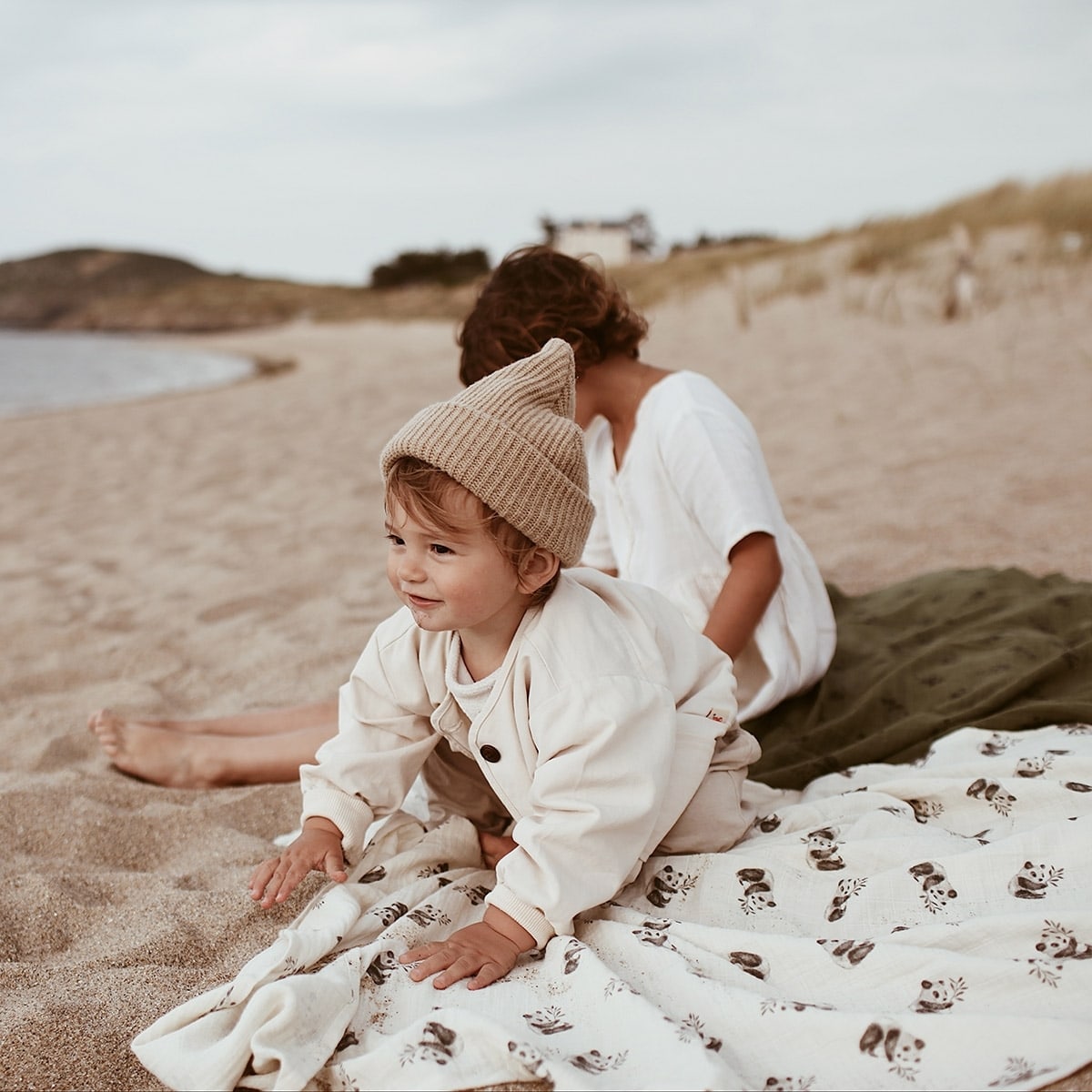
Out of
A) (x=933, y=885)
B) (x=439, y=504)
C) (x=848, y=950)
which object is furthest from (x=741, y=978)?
(x=439, y=504)

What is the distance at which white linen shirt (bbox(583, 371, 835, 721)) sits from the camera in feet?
8.36

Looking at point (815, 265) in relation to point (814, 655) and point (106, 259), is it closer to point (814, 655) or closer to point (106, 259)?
point (814, 655)

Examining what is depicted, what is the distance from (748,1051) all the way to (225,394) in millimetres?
12130

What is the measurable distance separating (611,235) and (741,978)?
3156 centimetres

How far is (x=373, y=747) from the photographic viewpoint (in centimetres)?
201

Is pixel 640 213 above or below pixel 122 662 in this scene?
above

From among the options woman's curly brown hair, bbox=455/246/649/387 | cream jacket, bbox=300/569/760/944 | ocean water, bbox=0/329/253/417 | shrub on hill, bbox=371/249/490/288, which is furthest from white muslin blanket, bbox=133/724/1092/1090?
shrub on hill, bbox=371/249/490/288

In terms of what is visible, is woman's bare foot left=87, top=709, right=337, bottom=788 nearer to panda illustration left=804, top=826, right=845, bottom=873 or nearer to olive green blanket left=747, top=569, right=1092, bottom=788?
olive green blanket left=747, top=569, right=1092, bottom=788

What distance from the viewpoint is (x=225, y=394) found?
1267 centimetres

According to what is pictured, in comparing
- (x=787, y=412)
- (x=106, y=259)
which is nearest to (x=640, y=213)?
(x=787, y=412)

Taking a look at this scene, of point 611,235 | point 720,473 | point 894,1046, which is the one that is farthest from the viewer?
point 611,235

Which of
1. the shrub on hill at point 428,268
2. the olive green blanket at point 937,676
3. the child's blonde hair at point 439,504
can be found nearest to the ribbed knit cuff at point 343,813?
the child's blonde hair at point 439,504

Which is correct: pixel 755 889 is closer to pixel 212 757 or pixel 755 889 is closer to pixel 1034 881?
pixel 1034 881

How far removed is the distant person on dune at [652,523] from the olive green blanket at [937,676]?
0.35ft
